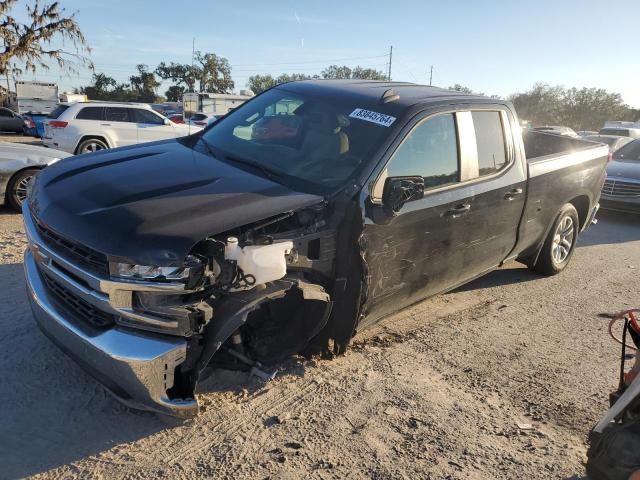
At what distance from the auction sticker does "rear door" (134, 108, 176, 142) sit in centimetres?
1107

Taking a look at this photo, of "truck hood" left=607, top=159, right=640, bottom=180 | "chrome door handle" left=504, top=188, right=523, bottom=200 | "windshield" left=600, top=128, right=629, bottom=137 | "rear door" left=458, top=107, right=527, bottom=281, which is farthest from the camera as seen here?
"windshield" left=600, top=128, right=629, bottom=137

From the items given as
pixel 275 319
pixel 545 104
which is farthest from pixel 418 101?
pixel 545 104

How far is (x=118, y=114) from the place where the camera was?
1341 centimetres

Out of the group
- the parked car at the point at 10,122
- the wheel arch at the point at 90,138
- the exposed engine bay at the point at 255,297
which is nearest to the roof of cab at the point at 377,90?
the exposed engine bay at the point at 255,297

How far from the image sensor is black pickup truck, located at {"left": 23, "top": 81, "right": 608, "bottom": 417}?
253cm

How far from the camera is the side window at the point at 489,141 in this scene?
4.26 m

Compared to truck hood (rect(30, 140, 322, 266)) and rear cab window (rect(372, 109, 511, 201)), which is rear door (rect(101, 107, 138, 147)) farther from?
rear cab window (rect(372, 109, 511, 201))

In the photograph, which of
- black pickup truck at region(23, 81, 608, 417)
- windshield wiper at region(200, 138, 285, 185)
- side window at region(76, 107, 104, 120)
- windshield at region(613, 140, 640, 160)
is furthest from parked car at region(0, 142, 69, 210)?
windshield at region(613, 140, 640, 160)

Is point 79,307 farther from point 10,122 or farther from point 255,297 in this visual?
point 10,122

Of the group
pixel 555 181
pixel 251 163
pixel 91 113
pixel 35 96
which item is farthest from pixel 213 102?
pixel 251 163

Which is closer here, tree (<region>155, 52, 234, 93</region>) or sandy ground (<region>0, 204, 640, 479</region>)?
sandy ground (<region>0, 204, 640, 479</region>)

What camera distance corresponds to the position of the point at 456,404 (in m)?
3.31

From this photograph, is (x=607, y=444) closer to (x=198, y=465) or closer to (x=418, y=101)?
(x=198, y=465)

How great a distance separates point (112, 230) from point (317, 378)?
66.8 inches
